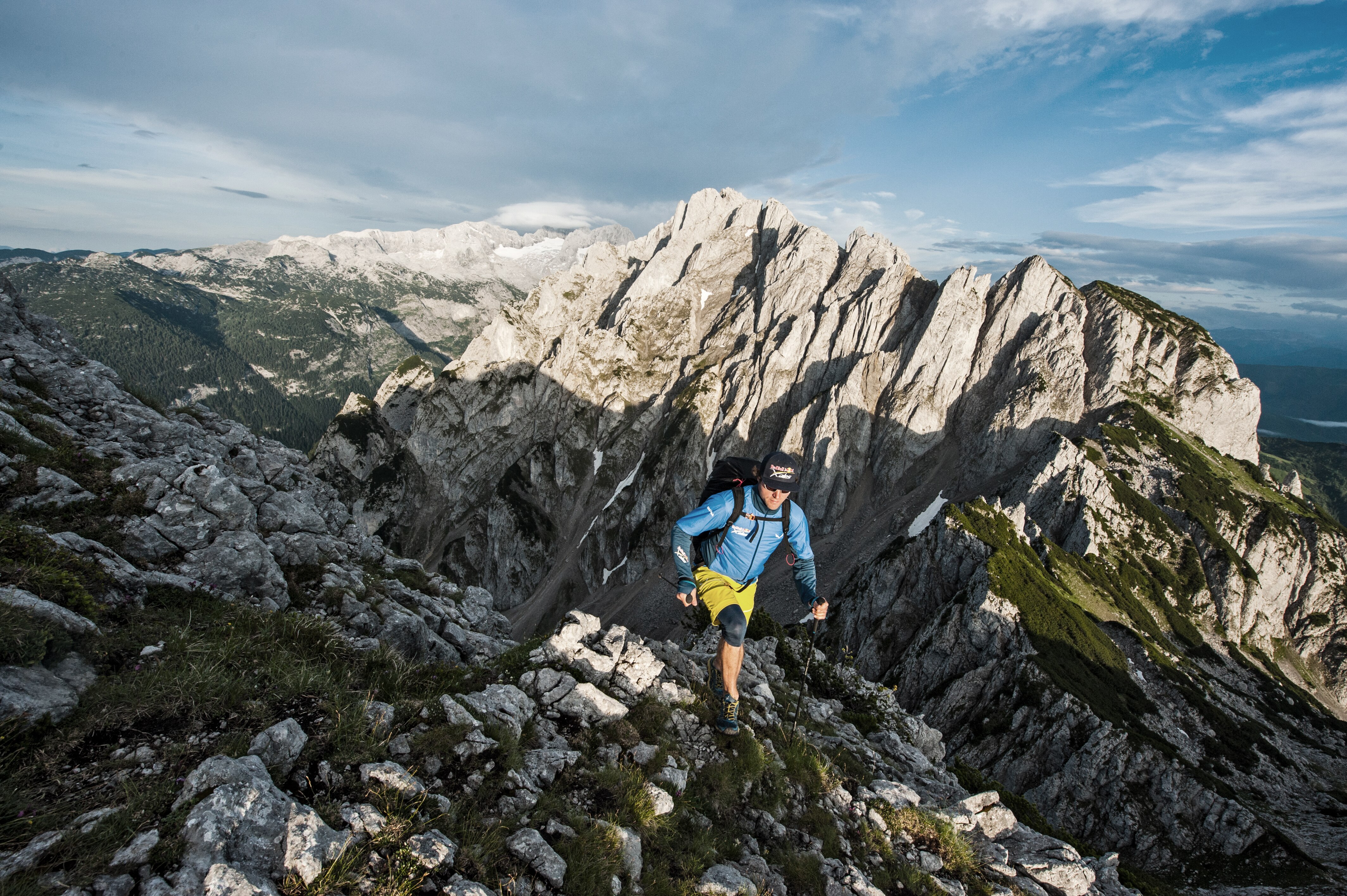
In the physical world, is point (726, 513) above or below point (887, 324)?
below

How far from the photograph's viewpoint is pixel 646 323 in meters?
129

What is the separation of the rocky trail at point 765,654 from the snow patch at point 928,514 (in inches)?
116

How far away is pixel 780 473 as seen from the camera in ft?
32.1

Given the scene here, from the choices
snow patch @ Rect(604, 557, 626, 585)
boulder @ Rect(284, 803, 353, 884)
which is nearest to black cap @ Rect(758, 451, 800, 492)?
boulder @ Rect(284, 803, 353, 884)

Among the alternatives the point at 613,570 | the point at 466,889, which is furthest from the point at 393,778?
the point at 613,570

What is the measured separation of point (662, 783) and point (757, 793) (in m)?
2.00

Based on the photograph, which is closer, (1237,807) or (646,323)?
(1237,807)

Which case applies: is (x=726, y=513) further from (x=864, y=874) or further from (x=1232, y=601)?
(x=1232, y=601)

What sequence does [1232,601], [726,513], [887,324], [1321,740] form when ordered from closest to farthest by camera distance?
[726,513]
[1321,740]
[1232,601]
[887,324]

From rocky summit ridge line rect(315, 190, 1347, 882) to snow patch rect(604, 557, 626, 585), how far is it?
445 millimetres

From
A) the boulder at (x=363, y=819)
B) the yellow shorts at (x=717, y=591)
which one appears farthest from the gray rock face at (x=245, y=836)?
the yellow shorts at (x=717, y=591)

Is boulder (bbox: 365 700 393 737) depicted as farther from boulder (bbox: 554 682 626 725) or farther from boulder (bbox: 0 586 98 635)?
boulder (bbox: 0 586 98 635)

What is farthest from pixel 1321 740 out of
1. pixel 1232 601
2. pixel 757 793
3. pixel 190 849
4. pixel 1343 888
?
pixel 190 849

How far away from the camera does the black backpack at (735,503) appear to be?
32.8ft
